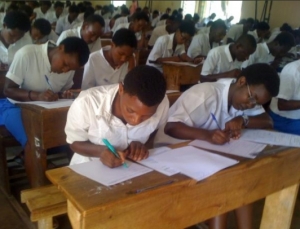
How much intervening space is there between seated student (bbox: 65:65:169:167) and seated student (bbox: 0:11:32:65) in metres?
2.24

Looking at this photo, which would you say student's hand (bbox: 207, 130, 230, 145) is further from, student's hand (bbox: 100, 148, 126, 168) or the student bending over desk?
student's hand (bbox: 100, 148, 126, 168)

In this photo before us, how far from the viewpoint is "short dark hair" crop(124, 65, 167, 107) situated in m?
1.39

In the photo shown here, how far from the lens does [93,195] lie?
1131 mm

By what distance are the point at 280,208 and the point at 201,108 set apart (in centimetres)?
68

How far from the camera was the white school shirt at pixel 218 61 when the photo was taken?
155 inches

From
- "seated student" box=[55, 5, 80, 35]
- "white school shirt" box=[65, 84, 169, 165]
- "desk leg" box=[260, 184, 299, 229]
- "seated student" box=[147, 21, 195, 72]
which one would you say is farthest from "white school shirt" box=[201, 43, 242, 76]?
"seated student" box=[55, 5, 80, 35]

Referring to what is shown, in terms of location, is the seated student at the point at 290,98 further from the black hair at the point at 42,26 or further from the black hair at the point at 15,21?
the black hair at the point at 42,26

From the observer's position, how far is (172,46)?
4.95 metres

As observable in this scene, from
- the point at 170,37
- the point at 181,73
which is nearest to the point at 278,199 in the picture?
the point at 181,73

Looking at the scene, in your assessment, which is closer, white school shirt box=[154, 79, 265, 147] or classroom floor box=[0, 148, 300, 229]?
white school shirt box=[154, 79, 265, 147]

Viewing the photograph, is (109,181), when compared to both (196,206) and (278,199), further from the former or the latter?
(278,199)

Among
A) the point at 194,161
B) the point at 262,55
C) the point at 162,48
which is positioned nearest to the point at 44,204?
the point at 194,161

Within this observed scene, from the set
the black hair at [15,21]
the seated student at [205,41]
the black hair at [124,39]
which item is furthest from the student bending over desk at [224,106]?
the seated student at [205,41]

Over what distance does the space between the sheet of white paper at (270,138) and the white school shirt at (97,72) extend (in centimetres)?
145
